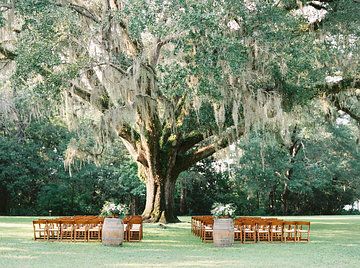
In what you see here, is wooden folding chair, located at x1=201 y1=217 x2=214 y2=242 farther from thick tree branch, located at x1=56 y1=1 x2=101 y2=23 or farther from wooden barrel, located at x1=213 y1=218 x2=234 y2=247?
thick tree branch, located at x1=56 y1=1 x2=101 y2=23

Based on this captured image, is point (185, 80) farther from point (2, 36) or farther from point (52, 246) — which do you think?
point (2, 36)

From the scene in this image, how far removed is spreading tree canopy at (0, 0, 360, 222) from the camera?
41.0 ft

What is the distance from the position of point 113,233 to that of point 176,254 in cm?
208

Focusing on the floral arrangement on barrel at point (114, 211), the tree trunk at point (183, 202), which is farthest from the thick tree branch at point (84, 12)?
the tree trunk at point (183, 202)

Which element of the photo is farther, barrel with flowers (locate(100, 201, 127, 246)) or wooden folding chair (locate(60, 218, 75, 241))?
wooden folding chair (locate(60, 218, 75, 241))

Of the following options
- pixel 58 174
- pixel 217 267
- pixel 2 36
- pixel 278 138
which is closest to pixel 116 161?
pixel 58 174

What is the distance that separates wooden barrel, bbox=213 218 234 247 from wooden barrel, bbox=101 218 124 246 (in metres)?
2.13

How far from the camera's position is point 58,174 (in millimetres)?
36375

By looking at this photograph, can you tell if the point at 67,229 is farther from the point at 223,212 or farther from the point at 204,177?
the point at 204,177

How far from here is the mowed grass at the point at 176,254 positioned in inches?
361

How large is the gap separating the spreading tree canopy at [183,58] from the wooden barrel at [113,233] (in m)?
3.49

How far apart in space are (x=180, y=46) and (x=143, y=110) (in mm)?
4369

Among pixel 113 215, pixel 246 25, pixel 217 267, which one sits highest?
pixel 246 25

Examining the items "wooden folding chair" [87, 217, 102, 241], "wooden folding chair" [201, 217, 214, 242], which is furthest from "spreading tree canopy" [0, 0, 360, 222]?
"wooden folding chair" [87, 217, 102, 241]
